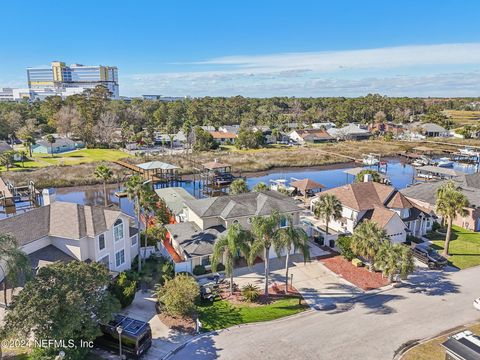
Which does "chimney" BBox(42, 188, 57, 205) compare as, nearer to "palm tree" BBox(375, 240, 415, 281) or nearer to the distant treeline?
"palm tree" BBox(375, 240, 415, 281)

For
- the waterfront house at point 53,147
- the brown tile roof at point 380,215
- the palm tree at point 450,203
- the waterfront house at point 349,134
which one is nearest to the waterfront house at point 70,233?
the brown tile roof at point 380,215

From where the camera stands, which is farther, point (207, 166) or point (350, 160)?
point (350, 160)

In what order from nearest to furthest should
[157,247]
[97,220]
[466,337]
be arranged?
[466,337]
[97,220]
[157,247]

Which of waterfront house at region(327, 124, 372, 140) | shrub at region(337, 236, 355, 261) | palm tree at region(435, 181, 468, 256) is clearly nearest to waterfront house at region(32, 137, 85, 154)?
shrub at region(337, 236, 355, 261)

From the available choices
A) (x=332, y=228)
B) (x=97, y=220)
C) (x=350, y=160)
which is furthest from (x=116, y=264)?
(x=350, y=160)

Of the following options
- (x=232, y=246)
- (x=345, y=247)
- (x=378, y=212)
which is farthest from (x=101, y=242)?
(x=378, y=212)

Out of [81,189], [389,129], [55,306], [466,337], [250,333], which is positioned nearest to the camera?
[55,306]

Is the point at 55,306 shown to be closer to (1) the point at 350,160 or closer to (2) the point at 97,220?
(2) the point at 97,220

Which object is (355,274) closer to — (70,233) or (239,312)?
(239,312)
